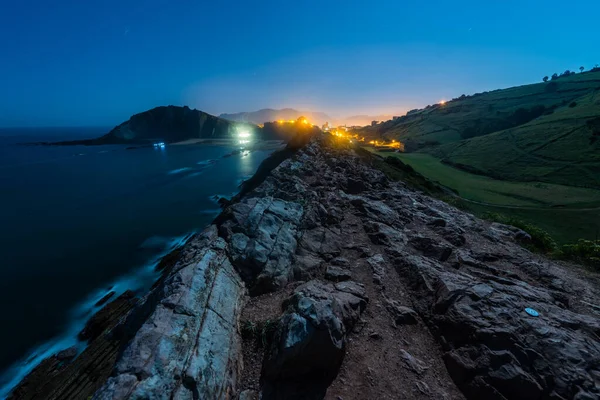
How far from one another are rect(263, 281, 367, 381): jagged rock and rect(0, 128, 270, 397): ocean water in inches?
890

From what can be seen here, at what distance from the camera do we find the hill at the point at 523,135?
67125mm

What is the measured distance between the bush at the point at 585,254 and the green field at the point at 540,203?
15.9 meters

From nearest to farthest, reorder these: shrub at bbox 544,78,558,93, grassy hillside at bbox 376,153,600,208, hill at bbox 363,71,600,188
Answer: grassy hillside at bbox 376,153,600,208
hill at bbox 363,71,600,188
shrub at bbox 544,78,558,93

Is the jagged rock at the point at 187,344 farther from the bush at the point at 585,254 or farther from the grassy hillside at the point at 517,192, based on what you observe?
the grassy hillside at the point at 517,192

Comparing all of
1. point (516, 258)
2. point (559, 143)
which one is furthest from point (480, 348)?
point (559, 143)

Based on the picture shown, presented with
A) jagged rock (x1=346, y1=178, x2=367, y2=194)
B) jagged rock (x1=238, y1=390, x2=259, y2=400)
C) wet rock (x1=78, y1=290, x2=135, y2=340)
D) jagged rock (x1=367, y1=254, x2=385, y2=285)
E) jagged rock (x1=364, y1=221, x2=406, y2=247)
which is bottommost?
wet rock (x1=78, y1=290, x2=135, y2=340)

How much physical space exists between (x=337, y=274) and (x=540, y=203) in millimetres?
54186

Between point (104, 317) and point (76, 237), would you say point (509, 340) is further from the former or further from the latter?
point (76, 237)

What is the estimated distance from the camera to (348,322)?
1202 centimetres

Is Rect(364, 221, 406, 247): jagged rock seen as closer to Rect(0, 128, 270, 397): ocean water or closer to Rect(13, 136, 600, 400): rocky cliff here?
Rect(13, 136, 600, 400): rocky cliff

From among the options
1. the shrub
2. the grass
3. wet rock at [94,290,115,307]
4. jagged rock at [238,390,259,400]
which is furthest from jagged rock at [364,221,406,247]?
the shrub

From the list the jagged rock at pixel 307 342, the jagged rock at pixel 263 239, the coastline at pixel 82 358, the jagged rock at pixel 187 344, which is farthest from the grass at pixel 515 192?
the coastline at pixel 82 358

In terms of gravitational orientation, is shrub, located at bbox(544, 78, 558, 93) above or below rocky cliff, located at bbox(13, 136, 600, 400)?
above

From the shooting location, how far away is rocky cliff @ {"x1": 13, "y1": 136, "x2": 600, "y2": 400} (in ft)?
30.2
